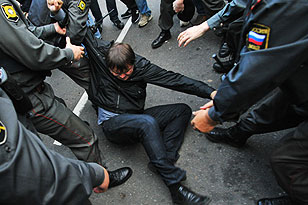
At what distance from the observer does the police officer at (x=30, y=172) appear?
107 centimetres

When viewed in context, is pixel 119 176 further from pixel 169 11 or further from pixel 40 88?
pixel 169 11

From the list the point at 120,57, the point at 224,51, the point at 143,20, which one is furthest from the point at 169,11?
the point at 120,57

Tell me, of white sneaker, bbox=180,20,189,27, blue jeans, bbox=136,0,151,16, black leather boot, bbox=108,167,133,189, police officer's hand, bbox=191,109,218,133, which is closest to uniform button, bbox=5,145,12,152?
police officer's hand, bbox=191,109,218,133

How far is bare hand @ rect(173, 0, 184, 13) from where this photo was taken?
3.58 meters

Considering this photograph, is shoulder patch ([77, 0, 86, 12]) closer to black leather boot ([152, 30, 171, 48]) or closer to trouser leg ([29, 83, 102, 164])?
trouser leg ([29, 83, 102, 164])

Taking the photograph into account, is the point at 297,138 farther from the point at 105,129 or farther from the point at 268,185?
the point at 105,129

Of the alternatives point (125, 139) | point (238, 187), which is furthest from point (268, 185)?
point (125, 139)

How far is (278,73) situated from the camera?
1334 mm

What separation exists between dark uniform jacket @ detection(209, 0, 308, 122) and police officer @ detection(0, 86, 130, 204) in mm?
945

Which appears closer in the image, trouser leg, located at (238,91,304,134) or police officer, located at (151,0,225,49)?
trouser leg, located at (238,91,304,134)

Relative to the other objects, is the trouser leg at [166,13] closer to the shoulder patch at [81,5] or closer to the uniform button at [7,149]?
the shoulder patch at [81,5]

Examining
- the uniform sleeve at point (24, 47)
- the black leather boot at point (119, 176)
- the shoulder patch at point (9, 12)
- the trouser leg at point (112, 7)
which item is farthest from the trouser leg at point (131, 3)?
the black leather boot at point (119, 176)

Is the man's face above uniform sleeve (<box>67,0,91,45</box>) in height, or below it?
below

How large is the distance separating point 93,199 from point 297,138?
177 centimetres
